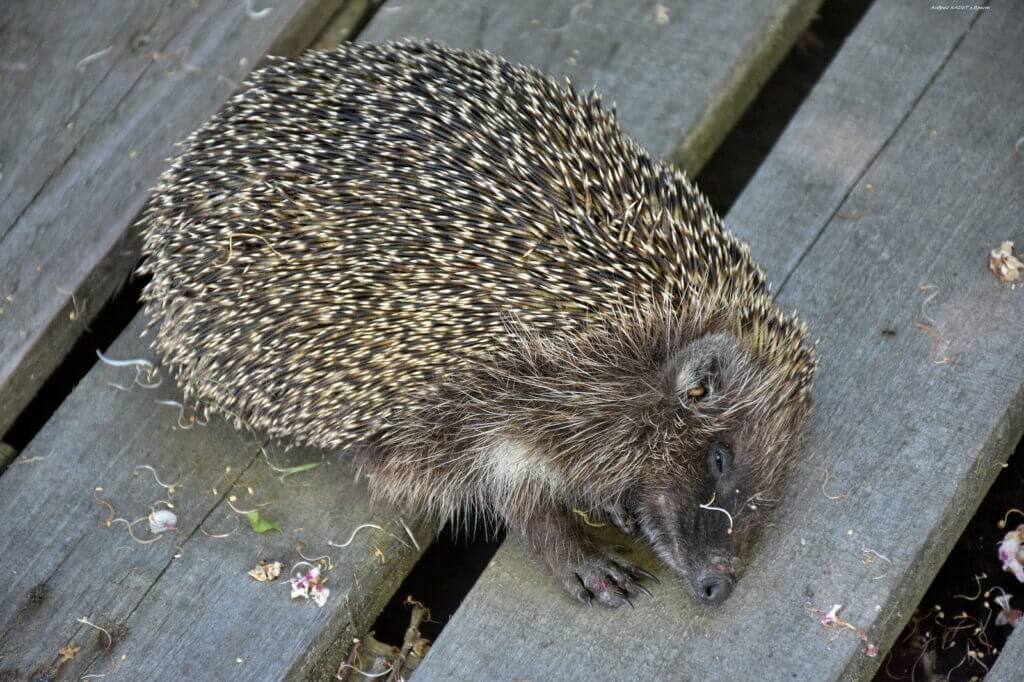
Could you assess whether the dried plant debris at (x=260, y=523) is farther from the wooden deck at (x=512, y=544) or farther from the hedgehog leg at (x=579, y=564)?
the hedgehog leg at (x=579, y=564)

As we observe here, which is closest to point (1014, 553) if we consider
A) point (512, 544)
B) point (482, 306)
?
point (512, 544)

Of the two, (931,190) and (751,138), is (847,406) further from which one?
(751,138)

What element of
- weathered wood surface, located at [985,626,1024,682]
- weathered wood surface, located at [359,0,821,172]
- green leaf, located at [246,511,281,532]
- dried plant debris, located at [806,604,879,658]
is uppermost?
weathered wood surface, located at [359,0,821,172]

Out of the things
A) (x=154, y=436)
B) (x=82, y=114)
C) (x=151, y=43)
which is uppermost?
(x=151, y=43)

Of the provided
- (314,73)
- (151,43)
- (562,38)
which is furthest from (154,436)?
(562,38)

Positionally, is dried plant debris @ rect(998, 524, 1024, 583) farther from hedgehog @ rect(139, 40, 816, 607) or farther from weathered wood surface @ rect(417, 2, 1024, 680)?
hedgehog @ rect(139, 40, 816, 607)

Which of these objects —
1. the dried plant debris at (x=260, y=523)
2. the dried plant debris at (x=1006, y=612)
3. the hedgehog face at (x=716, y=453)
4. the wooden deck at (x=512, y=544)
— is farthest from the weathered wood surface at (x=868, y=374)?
the dried plant debris at (x=260, y=523)

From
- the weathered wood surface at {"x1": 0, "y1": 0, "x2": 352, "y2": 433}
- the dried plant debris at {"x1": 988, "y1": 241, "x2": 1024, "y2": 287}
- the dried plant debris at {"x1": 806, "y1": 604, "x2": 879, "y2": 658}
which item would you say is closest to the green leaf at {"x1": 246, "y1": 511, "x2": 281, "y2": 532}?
the weathered wood surface at {"x1": 0, "y1": 0, "x2": 352, "y2": 433}
